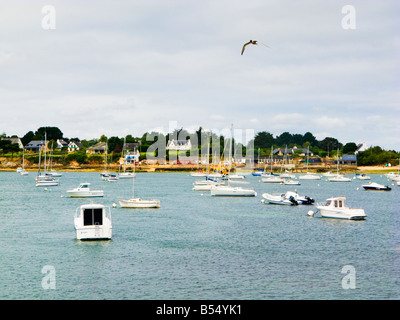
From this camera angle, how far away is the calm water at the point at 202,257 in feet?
113

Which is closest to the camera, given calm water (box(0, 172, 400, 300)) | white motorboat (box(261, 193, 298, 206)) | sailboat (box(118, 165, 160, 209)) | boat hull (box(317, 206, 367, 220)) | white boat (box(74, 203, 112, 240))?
calm water (box(0, 172, 400, 300))

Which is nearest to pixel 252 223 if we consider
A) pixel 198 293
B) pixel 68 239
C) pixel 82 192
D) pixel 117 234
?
pixel 117 234

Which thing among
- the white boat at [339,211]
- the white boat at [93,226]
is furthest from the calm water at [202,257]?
the white boat at [339,211]

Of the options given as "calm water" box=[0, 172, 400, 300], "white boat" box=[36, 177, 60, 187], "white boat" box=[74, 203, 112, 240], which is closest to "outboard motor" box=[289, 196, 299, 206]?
"calm water" box=[0, 172, 400, 300]

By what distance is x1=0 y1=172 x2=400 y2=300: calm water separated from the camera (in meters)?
34.3

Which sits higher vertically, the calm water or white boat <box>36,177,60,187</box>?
white boat <box>36,177,60,187</box>

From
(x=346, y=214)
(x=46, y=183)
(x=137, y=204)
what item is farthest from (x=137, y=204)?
(x=46, y=183)

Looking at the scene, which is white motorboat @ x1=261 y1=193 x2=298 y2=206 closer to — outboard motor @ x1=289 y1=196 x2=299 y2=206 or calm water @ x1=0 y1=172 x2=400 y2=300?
outboard motor @ x1=289 y1=196 x2=299 y2=206

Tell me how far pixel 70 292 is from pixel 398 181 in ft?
519

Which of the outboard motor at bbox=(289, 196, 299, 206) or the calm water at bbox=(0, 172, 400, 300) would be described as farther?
the outboard motor at bbox=(289, 196, 299, 206)

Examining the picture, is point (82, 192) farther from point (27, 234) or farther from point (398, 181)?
point (398, 181)

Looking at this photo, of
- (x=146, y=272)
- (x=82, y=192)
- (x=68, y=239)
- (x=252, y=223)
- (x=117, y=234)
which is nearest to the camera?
(x=146, y=272)

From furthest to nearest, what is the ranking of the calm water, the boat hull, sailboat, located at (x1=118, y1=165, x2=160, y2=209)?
sailboat, located at (x1=118, y1=165, x2=160, y2=209)
the boat hull
the calm water
